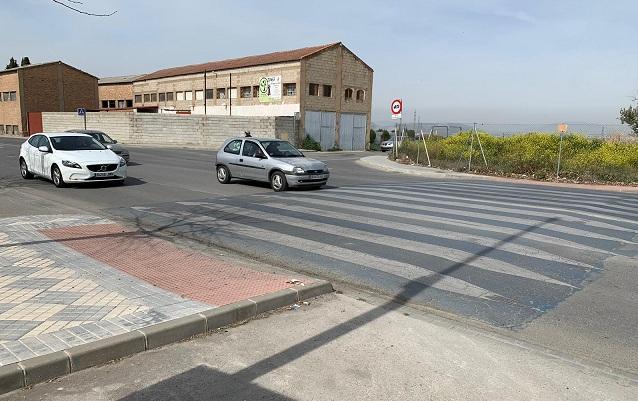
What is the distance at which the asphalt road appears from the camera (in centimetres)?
506

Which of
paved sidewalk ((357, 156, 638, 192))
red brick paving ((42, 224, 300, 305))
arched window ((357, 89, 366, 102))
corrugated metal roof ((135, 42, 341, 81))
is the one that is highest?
corrugated metal roof ((135, 42, 341, 81))

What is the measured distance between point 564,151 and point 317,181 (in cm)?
1584

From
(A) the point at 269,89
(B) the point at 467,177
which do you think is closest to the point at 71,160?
(B) the point at 467,177

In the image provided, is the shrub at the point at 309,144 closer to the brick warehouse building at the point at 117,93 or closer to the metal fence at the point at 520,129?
the metal fence at the point at 520,129

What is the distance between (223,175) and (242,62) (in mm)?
38635

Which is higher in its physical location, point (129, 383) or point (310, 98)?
point (310, 98)

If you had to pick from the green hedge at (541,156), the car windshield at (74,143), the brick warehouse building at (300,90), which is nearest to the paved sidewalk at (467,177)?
the green hedge at (541,156)

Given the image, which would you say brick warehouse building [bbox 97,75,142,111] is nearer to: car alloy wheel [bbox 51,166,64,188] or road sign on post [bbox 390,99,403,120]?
road sign on post [bbox 390,99,403,120]

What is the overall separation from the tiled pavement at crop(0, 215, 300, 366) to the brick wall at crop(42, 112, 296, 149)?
111 feet

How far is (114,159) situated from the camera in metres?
14.0

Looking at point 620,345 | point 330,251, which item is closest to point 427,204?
point 330,251

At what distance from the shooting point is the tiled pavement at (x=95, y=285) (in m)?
4.06

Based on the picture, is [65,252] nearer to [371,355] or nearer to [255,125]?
[371,355]

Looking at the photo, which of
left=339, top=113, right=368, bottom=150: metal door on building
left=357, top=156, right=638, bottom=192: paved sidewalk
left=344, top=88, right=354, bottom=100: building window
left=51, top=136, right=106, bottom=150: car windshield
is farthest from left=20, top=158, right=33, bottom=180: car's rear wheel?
left=344, top=88, right=354, bottom=100: building window
